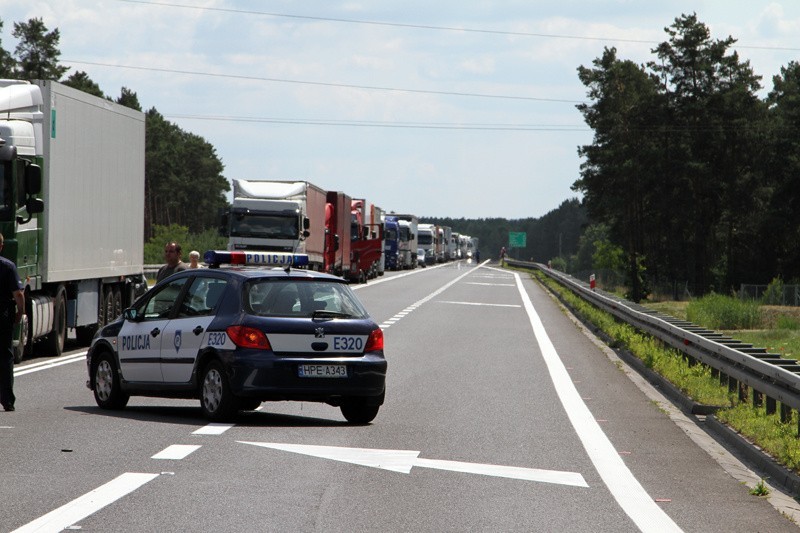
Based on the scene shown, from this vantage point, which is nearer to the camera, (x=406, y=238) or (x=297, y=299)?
(x=297, y=299)

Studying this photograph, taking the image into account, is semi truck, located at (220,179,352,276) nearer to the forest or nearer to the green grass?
the green grass

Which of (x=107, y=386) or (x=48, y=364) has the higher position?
(x=107, y=386)

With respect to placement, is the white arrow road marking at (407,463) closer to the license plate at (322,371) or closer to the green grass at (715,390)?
the license plate at (322,371)

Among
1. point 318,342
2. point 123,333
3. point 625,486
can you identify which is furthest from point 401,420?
point 625,486

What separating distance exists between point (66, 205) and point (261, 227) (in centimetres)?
1987

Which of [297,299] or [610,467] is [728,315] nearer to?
[297,299]

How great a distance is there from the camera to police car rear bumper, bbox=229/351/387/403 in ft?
41.7

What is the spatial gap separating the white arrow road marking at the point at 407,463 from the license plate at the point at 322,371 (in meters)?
1.45

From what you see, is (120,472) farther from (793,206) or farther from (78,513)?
(793,206)

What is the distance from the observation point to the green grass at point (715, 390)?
11.2 metres

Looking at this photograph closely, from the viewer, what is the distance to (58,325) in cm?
2155

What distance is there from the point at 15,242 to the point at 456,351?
24.8 feet

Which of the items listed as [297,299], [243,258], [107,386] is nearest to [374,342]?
[297,299]

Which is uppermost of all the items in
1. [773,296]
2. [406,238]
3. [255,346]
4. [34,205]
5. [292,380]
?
[34,205]
